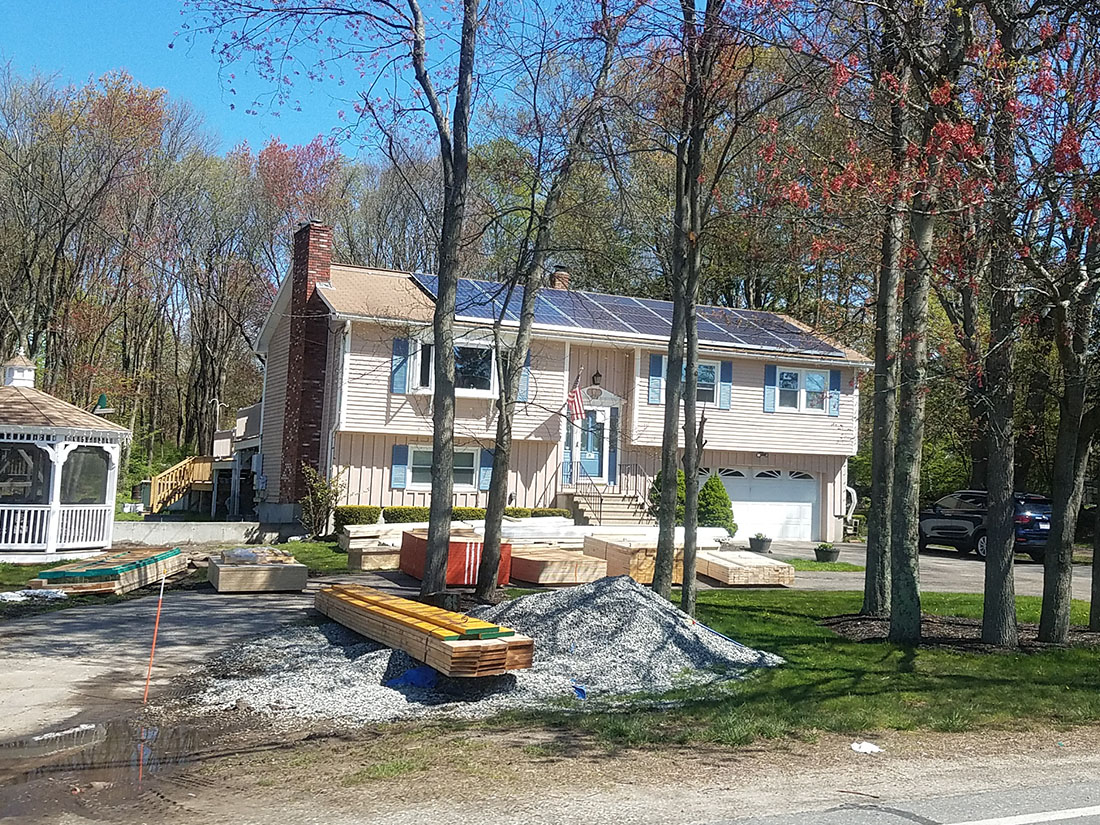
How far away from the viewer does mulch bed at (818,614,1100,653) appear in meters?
11.2

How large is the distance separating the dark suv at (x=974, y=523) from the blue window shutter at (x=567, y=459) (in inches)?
397

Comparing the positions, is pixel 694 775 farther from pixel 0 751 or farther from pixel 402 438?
pixel 402 438

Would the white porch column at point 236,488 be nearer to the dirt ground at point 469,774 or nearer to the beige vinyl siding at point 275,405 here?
the beige vinyl siding at point 275,405

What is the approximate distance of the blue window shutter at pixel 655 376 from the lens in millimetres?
26828

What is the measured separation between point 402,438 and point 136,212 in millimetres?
15735

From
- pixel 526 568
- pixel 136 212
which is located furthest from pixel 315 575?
pixel 136 212

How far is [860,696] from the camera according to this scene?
8.85m

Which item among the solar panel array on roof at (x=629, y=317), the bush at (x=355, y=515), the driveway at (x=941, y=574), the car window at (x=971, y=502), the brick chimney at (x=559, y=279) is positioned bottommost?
the driveway at (x=941, y=574)

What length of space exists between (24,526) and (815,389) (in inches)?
823

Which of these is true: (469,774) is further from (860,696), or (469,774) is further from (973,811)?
(860,696)

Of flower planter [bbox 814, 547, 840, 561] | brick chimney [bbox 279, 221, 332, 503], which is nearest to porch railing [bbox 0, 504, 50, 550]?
brick chimney [bbox 279, 221, 332, 503]

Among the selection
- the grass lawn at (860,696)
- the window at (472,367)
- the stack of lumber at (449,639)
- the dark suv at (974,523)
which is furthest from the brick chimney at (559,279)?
the stack of lumber at (449,639)

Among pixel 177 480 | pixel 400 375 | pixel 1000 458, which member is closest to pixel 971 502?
pixel 400 375

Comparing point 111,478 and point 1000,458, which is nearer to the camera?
point 1000,458
